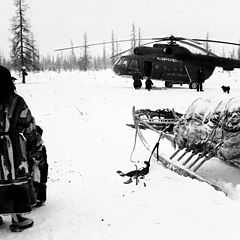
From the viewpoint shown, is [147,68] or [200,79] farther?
[147,68]

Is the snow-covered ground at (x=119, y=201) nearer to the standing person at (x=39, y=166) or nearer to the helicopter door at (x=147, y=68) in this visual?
the standing person at (x=39, y=166)

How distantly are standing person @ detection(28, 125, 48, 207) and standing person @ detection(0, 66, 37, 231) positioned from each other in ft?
0.76

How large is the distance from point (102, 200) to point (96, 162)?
2.36m

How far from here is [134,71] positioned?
26047 millimetres

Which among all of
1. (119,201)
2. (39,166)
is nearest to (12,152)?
(39,166)

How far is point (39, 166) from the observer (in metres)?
4.86

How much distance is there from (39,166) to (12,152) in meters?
0.61

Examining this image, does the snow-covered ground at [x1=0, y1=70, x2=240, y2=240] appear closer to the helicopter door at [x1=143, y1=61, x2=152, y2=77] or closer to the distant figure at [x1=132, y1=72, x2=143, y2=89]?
the distant figure at [x1=132, y1=72, x2=143, y2=89]

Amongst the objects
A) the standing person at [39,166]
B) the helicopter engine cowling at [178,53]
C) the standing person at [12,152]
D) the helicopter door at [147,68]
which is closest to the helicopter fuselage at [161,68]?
the helicopter door at [147,68]

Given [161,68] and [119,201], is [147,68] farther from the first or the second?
[119,201]

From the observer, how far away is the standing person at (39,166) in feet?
15.1

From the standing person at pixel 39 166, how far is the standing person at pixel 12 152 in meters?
0.23

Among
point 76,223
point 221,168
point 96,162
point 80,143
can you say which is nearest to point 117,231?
point 76,223

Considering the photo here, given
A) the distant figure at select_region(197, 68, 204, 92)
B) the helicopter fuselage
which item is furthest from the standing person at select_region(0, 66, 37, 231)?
the distant figure at select_region(197, 68, 204, 92)
